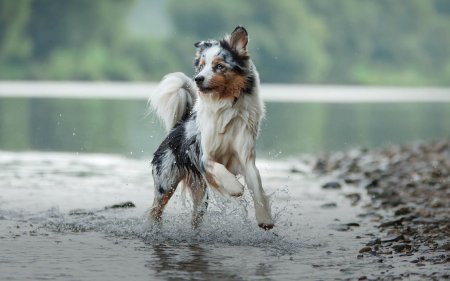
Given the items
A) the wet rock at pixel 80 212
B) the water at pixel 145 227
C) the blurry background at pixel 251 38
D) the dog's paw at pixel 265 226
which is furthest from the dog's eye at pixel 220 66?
the blurry background at pixel 251 38

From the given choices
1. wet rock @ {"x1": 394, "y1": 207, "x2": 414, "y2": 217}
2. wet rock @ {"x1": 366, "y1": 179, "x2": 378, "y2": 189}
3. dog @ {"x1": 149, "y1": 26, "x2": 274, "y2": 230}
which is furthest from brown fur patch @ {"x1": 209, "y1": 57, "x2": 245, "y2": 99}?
wet rock @ {"x1": 366, "y1": 179, "x2": 378, "y2": 189}

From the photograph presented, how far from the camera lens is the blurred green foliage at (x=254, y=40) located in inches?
2581

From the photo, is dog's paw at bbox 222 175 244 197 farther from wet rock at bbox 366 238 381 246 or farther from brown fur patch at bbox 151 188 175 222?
wet rock at bbox 366 238 381 246

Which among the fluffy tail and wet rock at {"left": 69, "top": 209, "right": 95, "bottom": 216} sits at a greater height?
the fluffy tail

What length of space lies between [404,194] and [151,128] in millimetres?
14434

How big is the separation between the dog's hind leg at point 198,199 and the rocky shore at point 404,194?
4.94 feet

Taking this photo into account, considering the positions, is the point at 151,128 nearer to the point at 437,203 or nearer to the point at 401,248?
the point at 437,203

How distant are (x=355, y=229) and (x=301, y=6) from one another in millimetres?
71602

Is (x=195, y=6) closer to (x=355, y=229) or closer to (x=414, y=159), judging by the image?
(x=414, y=159)

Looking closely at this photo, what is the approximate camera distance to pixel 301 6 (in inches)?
3125

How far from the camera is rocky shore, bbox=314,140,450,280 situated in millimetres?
7543

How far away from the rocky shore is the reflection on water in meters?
1.84

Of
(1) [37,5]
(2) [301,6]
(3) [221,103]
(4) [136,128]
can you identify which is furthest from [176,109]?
(2) [301,6]

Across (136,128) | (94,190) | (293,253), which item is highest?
(136,128)
